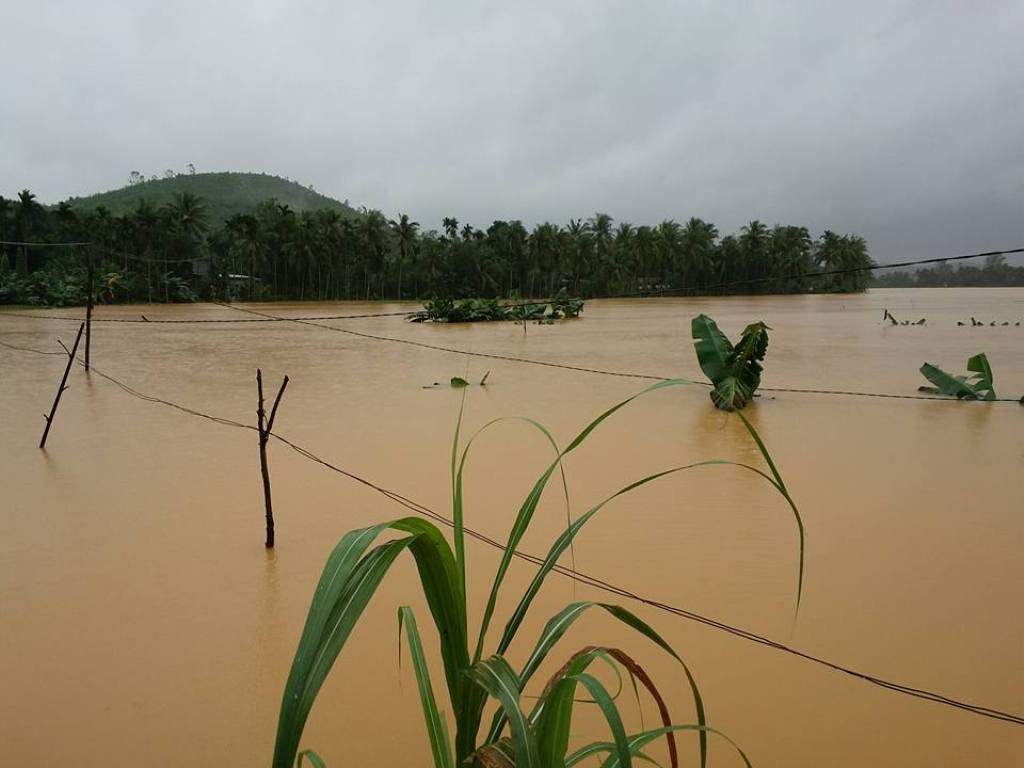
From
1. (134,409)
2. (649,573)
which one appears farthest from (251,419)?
(649,573)

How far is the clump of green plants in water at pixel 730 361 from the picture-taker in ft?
22.5

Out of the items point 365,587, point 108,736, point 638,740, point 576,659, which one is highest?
point 365,587

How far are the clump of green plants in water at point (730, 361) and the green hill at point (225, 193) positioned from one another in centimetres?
7019

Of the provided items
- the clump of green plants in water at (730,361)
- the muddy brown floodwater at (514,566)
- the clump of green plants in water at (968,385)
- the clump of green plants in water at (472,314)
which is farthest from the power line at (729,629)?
the clump of green plants in water at (472,314)

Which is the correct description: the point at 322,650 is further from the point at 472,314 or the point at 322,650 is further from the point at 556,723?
the point at 472,314

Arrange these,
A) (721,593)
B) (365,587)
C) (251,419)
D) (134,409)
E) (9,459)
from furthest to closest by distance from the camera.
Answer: (134,409), (251,419), (9,459), (721,593), (365,587)

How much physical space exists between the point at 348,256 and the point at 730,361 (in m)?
37.3

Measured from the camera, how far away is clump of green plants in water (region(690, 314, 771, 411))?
6.85m

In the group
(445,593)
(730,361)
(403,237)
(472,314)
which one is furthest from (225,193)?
(445,593)

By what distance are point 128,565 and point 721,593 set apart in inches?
100

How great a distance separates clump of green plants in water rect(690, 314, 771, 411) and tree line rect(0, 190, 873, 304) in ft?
81.2

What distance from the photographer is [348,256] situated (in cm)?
4162

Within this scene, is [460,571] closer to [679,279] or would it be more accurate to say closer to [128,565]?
[128,565]

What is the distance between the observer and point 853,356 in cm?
1212
